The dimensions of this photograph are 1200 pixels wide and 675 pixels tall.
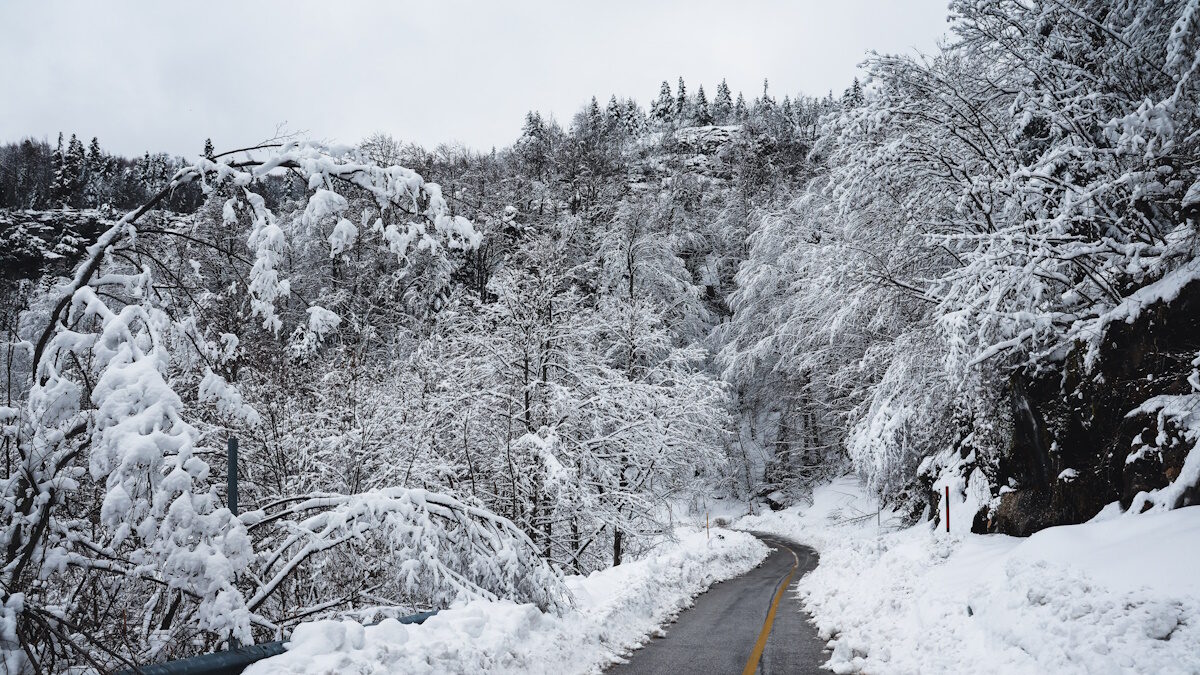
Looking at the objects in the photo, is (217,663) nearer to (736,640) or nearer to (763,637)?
(736,640)

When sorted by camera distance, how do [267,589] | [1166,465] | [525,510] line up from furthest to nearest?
[525,510] → [1166,465] → [267,589]

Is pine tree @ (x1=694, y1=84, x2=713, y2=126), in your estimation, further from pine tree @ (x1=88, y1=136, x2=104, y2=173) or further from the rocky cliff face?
A: the rocky cliff face

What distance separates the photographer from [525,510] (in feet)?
41.0

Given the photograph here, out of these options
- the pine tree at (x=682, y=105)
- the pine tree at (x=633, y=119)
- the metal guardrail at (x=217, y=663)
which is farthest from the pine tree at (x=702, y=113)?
the metal guardrail at (x=217, y=663)

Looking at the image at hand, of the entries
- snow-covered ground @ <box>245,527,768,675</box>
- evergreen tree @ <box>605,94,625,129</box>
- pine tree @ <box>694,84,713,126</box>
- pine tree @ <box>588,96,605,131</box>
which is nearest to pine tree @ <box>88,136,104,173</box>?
pine tree @ <box>588,96,605,131</box>

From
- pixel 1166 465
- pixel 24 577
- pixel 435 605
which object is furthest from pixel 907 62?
pixel 24 577

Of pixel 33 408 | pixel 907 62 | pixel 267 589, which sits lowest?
pixel 267 589

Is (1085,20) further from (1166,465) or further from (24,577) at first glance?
(24,577)

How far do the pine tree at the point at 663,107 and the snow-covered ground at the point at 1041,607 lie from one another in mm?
83421

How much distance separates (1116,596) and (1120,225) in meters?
5.36

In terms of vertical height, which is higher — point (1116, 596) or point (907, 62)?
point (907, 62)

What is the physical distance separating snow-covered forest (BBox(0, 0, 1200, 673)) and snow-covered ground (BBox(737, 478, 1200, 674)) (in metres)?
1.02

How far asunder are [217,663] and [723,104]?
4129 inches

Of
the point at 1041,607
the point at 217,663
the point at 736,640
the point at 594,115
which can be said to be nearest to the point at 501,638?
the point at 217,663
